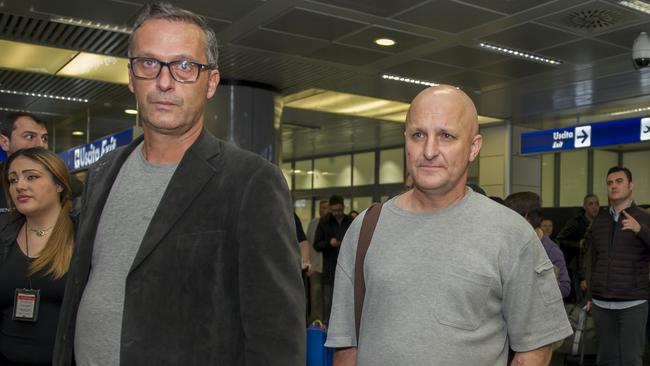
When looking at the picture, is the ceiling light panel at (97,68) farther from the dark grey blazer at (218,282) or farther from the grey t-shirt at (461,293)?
the dark grey blazer at (218,282)

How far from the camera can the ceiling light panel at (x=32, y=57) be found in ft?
26.6

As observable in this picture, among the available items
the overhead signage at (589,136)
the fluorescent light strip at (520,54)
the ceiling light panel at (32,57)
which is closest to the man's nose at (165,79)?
the fluorescent light strip at (520,54)

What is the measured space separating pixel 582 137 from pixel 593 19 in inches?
73.4

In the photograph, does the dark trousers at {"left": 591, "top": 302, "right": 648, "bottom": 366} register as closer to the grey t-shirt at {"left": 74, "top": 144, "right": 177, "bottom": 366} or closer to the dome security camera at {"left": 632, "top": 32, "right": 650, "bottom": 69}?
the dome security camera at {"left": 632, "top": 32, "right": 650, "bottom": 69}

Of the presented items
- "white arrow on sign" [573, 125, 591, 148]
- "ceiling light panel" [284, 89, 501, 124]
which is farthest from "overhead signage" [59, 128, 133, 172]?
"white arrow on sign" [573, 125, 591, 148]

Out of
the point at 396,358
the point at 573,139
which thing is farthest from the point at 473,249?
the point at 573,139

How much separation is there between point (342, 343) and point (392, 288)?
11.1 inches

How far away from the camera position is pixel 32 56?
8422 millimetres

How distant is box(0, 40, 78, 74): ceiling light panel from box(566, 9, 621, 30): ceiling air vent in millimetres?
5693

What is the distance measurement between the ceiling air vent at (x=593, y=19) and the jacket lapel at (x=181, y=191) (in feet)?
19.1

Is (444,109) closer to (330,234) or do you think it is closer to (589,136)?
(589,136)

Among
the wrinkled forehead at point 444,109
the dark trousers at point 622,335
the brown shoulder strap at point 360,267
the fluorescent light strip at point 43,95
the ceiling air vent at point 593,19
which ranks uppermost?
the ceiling air vent at point 593,19

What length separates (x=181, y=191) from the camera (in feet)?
5.08

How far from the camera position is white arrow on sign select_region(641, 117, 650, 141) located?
24.1 feet
